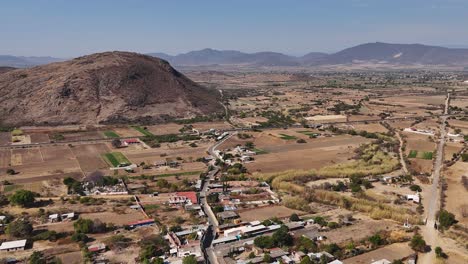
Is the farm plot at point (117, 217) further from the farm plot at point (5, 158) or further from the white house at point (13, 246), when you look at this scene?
the farm plot at point (5, 158)

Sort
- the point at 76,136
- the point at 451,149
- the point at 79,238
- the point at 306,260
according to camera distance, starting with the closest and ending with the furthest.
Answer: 1. the point at 306,260
2. the point at 79,238
3. the point at 451,149
4. the point at 76,136

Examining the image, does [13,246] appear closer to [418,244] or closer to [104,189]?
[104,189]

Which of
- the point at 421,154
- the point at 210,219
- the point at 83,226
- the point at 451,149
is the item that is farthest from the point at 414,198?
the point at 83,226

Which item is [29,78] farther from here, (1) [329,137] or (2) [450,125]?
(2) [450,125]

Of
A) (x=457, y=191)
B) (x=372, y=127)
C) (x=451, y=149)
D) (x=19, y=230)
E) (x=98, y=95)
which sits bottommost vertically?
(x=457, y=191)

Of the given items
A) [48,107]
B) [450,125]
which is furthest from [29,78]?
[450,125]

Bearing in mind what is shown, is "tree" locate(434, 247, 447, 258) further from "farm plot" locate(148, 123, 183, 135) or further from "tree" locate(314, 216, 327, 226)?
"farm plot" locate(148, 123, 183, 135)
